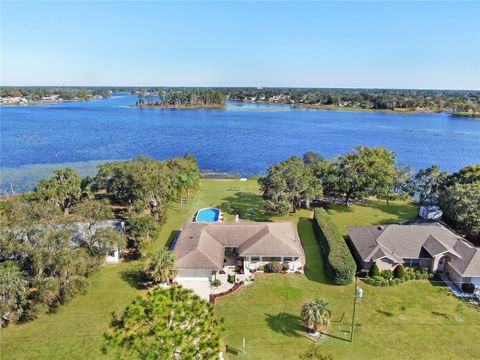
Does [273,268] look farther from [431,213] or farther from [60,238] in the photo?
[431,213]

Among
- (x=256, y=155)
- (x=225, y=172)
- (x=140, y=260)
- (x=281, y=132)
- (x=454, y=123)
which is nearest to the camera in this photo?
(x=140, y=260)

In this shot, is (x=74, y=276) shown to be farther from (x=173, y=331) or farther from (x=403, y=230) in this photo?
(x=403, y=230)

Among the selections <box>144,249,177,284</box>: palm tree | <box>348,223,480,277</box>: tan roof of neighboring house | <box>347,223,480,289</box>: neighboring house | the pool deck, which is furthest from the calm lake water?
<box>144,249,177,284</box>: palm tree

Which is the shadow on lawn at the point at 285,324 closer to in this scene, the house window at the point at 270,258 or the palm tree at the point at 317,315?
the palm tree at the point at 317,315

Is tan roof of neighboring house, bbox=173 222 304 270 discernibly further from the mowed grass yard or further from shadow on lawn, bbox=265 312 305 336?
shadow on lawn, bbox=265 312 305 336

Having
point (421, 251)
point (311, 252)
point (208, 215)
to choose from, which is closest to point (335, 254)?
point (311, 252)

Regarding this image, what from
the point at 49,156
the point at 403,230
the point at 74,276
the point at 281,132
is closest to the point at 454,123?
the point at 281,132
